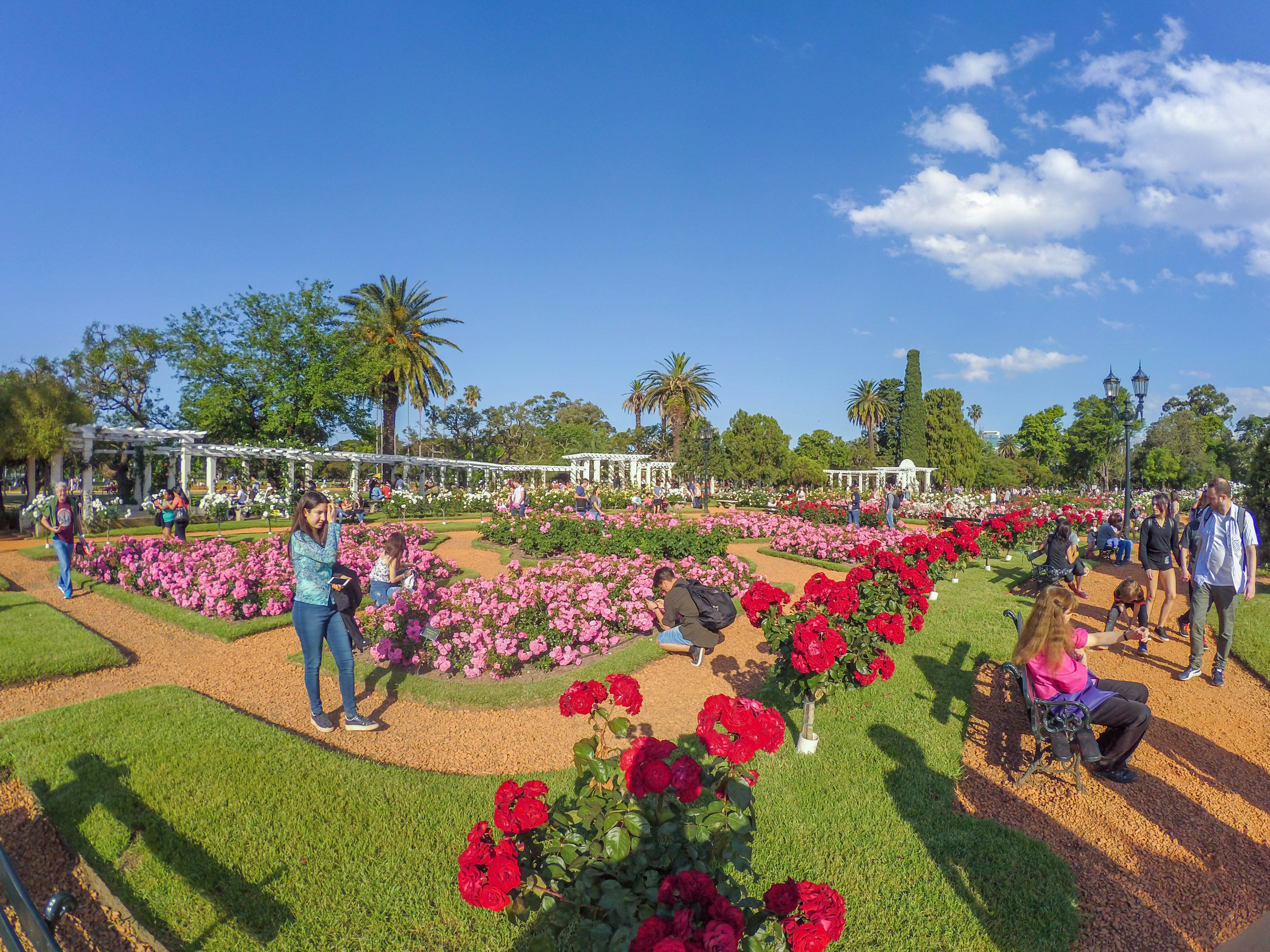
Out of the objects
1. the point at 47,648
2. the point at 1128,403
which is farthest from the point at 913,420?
the point at 47,648

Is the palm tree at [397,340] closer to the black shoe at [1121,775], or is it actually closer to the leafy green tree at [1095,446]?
the black shoe at [1121,775]

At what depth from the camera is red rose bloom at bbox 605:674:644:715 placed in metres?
2.54

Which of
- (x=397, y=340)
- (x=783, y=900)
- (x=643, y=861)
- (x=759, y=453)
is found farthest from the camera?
(x=759, y=453)

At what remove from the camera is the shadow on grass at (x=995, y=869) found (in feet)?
9.29

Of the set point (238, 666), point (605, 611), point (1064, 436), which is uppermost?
point (1064, 436)

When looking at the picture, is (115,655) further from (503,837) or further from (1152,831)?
A: (1152,831)

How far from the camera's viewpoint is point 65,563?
31.2 ft

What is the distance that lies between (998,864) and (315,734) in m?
4.66

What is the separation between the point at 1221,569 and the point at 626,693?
6.11m

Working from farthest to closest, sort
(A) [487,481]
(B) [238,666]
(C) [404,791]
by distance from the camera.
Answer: (A) [487,481], (B) [238,666], (C) [404,791]

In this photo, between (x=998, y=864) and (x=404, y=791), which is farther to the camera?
(x=404, y=791)

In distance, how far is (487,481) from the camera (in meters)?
41.7

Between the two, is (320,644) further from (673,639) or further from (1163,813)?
(1163,813)

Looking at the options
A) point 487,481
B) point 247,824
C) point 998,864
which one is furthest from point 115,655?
point 487,481
